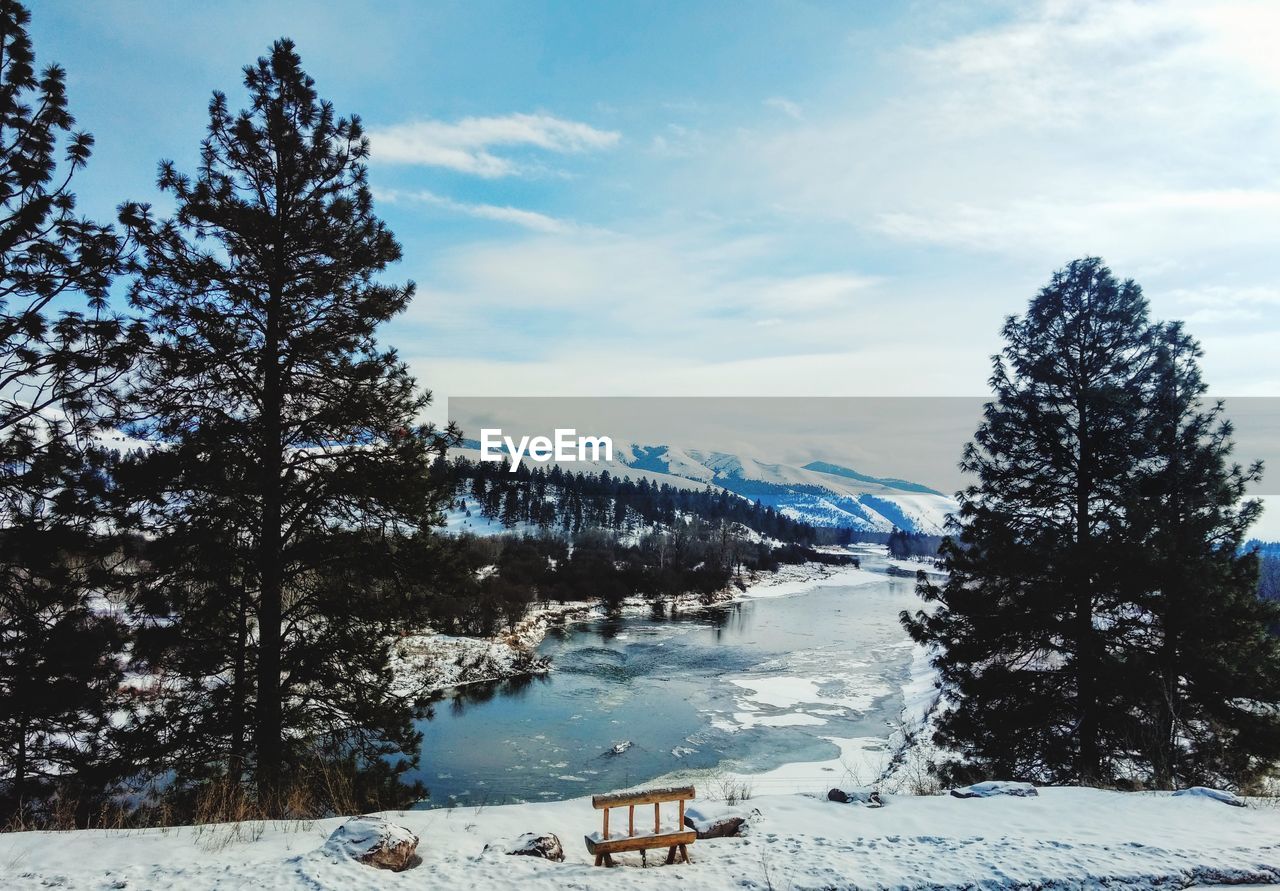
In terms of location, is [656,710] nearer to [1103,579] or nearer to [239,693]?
[1103,579]

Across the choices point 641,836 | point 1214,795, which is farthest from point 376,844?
point 1214,795

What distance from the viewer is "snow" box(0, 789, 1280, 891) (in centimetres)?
541

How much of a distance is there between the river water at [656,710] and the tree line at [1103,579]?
8588mm

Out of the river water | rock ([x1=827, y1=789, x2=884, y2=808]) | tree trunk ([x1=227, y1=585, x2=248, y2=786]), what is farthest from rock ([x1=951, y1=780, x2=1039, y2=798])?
the river water

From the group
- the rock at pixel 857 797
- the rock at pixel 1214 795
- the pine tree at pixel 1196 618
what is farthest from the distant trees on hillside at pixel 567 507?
the rock at pixel 1214 795

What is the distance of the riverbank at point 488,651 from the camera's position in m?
28.3

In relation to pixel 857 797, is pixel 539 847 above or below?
above

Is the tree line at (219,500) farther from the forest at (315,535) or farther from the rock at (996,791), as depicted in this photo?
the rock at (996,791)

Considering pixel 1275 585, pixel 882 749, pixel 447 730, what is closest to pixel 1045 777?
pixel 882 749

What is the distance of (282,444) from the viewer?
9.87m

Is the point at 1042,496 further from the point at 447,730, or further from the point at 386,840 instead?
the point at 447,730

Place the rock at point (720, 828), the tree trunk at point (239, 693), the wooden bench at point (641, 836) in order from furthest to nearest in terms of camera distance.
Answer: the tree trunk at point (239, 693)
the rock at point (720, 828)
the wooden bench at point (641, 836)

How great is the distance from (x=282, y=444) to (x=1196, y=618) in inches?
566

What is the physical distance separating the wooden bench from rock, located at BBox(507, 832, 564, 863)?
0.97ft
